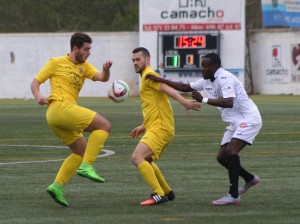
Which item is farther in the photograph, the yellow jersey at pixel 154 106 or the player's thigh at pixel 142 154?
the yellow jersey at pixel 154 106

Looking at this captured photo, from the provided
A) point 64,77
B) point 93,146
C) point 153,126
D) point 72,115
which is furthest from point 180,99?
point 64,77

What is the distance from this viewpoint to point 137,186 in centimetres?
1434

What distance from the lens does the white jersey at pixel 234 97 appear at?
40.8 feet

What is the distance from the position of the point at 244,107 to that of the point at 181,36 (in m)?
39.6

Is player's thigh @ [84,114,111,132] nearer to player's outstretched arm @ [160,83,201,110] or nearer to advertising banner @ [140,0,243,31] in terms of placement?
player's outstretched arm @ [160,83,201,110]

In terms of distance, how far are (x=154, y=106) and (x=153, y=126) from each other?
0.24 meters

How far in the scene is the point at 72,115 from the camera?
12.4 m

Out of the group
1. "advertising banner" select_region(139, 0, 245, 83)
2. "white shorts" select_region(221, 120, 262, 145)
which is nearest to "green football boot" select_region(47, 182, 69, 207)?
"white shorts" select_region(221, 120, 262, 145)

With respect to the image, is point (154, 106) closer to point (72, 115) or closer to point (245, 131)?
point (72, 115)

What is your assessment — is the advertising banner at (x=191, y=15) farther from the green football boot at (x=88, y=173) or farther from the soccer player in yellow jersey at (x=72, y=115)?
the green football boot at (x=88, y=173)

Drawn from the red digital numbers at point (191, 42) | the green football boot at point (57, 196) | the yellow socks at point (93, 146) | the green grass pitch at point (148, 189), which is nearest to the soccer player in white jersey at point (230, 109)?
the green grass pitch at point (148, 189)

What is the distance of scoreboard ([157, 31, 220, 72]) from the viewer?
51.2 metres

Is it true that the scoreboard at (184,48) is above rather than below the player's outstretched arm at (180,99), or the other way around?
below

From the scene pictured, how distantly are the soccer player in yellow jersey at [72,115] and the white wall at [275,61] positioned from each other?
41.8 metres
